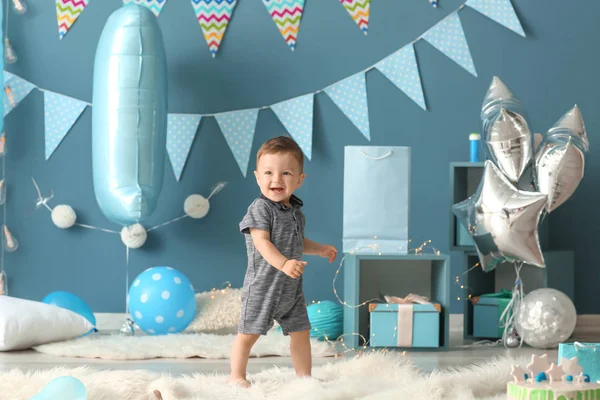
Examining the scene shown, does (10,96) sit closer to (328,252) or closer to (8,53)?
(8,53)

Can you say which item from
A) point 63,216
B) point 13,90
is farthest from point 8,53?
point 63,216

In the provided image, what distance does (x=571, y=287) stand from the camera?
340 cm

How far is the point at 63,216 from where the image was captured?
346cm

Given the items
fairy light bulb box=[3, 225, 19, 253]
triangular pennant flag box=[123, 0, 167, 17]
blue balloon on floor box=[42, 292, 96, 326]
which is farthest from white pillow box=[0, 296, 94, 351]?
triangular pennant flag box=[123, 0, 167, 17]

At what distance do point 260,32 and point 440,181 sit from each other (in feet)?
3.31

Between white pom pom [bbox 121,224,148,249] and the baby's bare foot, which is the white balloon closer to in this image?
the baby's bare foot

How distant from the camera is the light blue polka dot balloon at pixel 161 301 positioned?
296 centimetres

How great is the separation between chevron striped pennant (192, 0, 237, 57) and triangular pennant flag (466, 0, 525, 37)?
1.05 metres

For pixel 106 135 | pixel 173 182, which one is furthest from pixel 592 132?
pixel 106 135

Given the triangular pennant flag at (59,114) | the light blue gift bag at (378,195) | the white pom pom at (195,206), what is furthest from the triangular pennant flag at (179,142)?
the light blue gift bag at (378,195)

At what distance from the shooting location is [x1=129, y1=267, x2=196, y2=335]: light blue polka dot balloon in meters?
2.96

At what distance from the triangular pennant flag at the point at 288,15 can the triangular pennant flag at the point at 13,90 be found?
109 cm

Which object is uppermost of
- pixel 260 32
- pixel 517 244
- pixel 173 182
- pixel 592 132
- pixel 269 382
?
pixel 260 32

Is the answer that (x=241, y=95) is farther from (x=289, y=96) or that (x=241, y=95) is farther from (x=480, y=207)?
(x=480, y=207)
